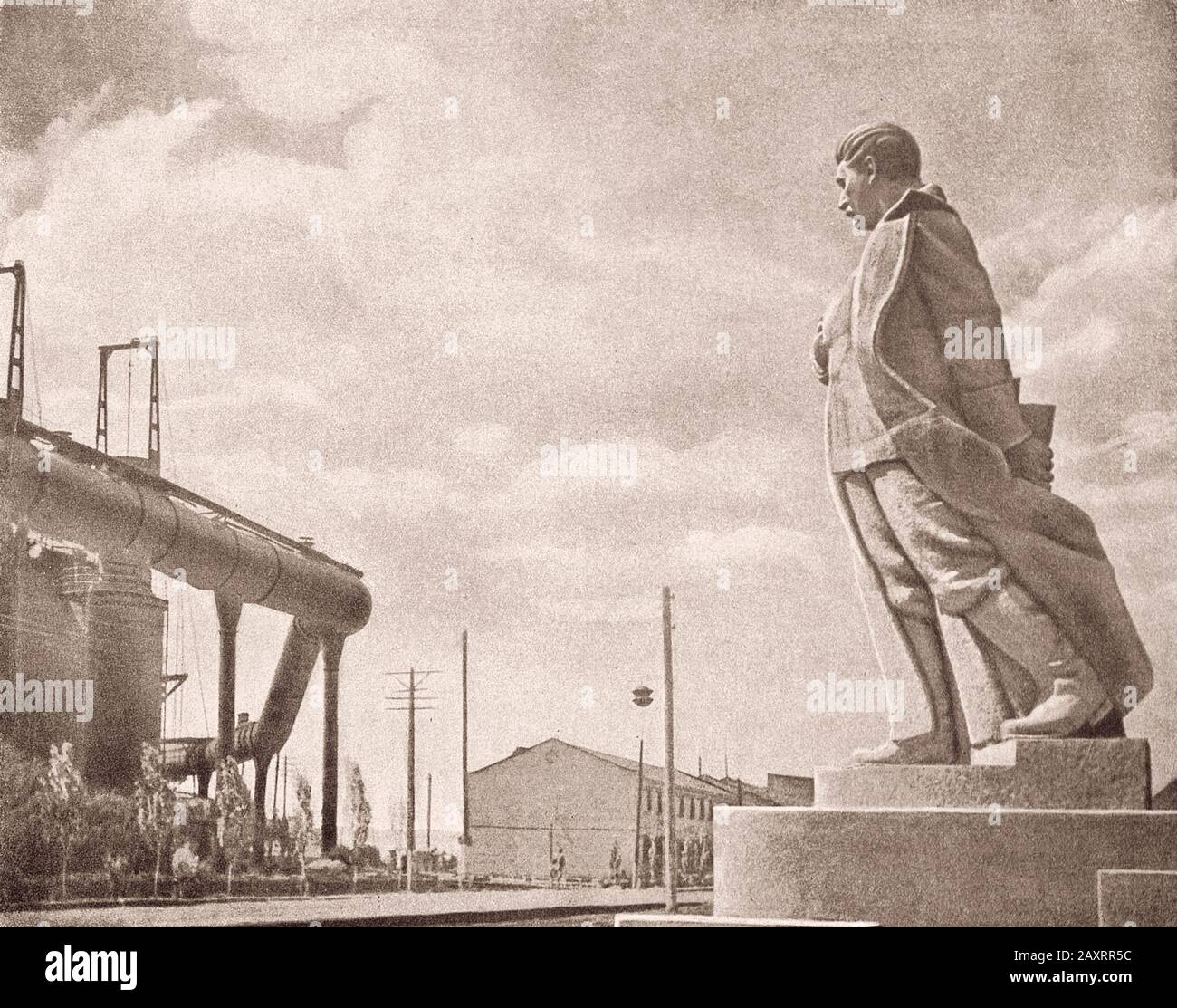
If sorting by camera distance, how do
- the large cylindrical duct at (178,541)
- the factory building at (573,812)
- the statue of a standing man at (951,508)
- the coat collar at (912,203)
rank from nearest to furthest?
the statue of a standing man at (951,508) < the coat collar at (912,203) < the large cylindrical duct at (178,541) < the factory building at (573,812)

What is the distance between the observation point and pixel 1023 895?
4.61 metres

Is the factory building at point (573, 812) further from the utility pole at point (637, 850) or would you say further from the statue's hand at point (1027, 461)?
the statue's hand at point (1027, 461)

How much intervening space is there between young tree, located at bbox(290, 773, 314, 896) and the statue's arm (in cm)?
774

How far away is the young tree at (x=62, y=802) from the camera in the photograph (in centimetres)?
1019

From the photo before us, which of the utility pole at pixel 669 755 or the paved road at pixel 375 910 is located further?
the utility pole at pixel 669 755

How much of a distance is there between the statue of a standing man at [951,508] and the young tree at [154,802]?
7290mm

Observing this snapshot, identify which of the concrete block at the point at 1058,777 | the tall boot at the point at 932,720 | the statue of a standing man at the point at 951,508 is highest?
the statue of a standing man at the point at 951,508

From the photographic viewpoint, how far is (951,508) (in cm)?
502

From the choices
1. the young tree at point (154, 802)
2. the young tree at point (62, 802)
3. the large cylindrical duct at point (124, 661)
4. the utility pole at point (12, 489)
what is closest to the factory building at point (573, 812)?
the young tree at point (154, 802)

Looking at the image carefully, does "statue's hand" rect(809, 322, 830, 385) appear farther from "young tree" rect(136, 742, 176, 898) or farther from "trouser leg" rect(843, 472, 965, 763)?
"young tree" rect(136, 742, 176, 898)
